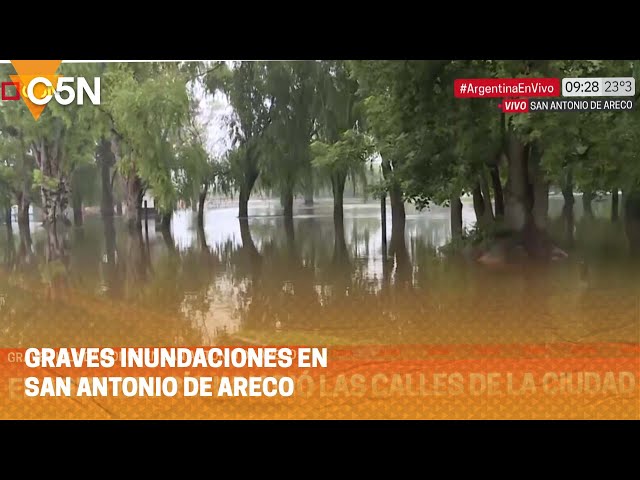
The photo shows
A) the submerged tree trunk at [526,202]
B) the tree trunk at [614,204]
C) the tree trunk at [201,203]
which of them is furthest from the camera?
the tree trunk at [201,203]

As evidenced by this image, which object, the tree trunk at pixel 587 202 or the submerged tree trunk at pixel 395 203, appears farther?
A: the tree trunk at pixel 587 202

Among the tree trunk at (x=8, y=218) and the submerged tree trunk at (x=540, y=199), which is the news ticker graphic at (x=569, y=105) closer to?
the submerged tree trunk at (x=540, y=199)

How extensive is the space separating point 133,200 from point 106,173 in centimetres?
36

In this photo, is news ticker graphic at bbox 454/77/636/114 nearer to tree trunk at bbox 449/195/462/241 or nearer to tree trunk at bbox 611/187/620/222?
tree trunk at bbox 449/195/462/241

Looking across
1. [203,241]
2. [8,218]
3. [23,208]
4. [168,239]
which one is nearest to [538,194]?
[203,241]

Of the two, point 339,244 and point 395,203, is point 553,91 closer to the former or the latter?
point 395,203

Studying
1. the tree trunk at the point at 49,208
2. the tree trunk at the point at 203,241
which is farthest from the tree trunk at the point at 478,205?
the tree trunk at the point at 49,208

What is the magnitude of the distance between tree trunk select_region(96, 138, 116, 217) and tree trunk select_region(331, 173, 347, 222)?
75.9 inches

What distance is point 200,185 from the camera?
233 inches

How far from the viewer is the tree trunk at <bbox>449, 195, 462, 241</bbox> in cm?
555

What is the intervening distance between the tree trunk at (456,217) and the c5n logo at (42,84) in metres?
3.10

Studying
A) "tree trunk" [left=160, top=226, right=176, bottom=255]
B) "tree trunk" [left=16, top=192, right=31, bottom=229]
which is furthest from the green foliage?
"tree trunk" [left=16, top=192, right=31, bottom=229]

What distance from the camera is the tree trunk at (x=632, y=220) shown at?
575cm

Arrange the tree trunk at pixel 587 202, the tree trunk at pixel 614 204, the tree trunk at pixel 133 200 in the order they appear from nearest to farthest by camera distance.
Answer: the tree trunk at pixel 133 200 → the tree trunk at pixel 614 204 → the tree trunk at pixel 587 202
